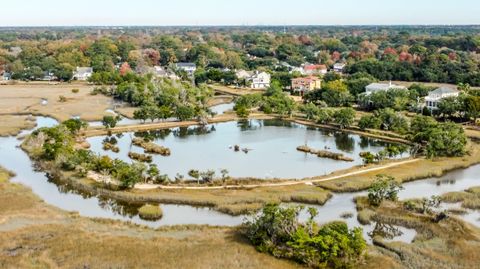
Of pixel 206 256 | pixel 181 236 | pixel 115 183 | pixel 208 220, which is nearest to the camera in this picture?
pixel 206 256

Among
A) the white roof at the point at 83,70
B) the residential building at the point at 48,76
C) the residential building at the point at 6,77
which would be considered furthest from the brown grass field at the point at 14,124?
the residential building at the point at 6,77

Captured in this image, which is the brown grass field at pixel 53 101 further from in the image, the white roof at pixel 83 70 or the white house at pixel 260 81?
the white house at pixel 260 81

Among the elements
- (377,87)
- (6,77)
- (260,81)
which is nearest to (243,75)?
(260,81)

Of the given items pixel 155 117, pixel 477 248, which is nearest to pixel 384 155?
pixel 477 248

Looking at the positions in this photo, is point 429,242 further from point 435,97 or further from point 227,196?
point 435,97

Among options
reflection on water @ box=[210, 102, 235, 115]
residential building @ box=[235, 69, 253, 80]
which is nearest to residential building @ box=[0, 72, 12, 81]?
residential building @ box=[235, 69, 253, 80]

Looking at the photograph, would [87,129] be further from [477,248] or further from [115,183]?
[477,248]
